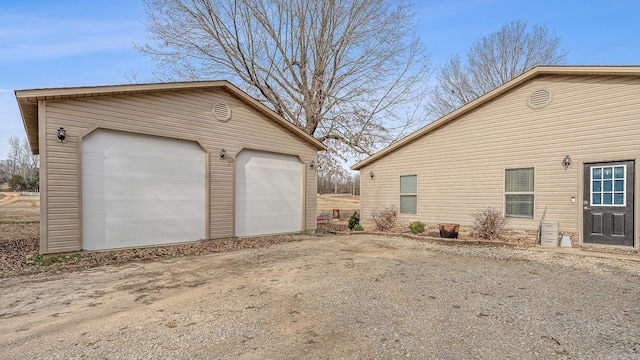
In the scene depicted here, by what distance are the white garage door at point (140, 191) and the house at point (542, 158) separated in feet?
22.9

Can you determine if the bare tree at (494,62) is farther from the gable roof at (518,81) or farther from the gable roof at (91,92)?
the gable roof at (91,92)

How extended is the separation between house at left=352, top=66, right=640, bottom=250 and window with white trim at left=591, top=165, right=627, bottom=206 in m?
0.02

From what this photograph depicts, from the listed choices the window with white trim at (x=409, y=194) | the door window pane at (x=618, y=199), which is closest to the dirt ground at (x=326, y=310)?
the door window pane at (x=618, y=199)

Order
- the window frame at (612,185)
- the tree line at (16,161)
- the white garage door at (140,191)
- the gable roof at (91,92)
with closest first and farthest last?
the gable roof at (91,92), the white garage door at (140,191), the window frame at (612,185), the tree line at (16,161)

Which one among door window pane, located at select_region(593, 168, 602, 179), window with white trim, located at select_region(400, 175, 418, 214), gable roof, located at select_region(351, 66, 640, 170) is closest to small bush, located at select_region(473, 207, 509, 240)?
door window pane, located at select_region(593, 168, 602, 179)

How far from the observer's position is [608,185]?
7.32 metres

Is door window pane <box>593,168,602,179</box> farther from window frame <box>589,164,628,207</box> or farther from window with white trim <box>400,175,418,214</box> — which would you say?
window with white trim <box>400,175,418,214</box>

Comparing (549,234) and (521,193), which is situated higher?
(521,193)

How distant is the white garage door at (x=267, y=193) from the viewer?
30.9ft

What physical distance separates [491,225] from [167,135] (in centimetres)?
872

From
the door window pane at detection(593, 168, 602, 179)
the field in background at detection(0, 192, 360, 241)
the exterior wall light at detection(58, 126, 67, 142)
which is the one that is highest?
the exterior wall light at detection(58, 126, 67, 142)

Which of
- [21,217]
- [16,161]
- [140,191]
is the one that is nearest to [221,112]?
[140,191]

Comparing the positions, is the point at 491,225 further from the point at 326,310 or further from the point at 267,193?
the point at 326,310

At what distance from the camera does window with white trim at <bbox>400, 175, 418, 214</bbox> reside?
11062 mm
